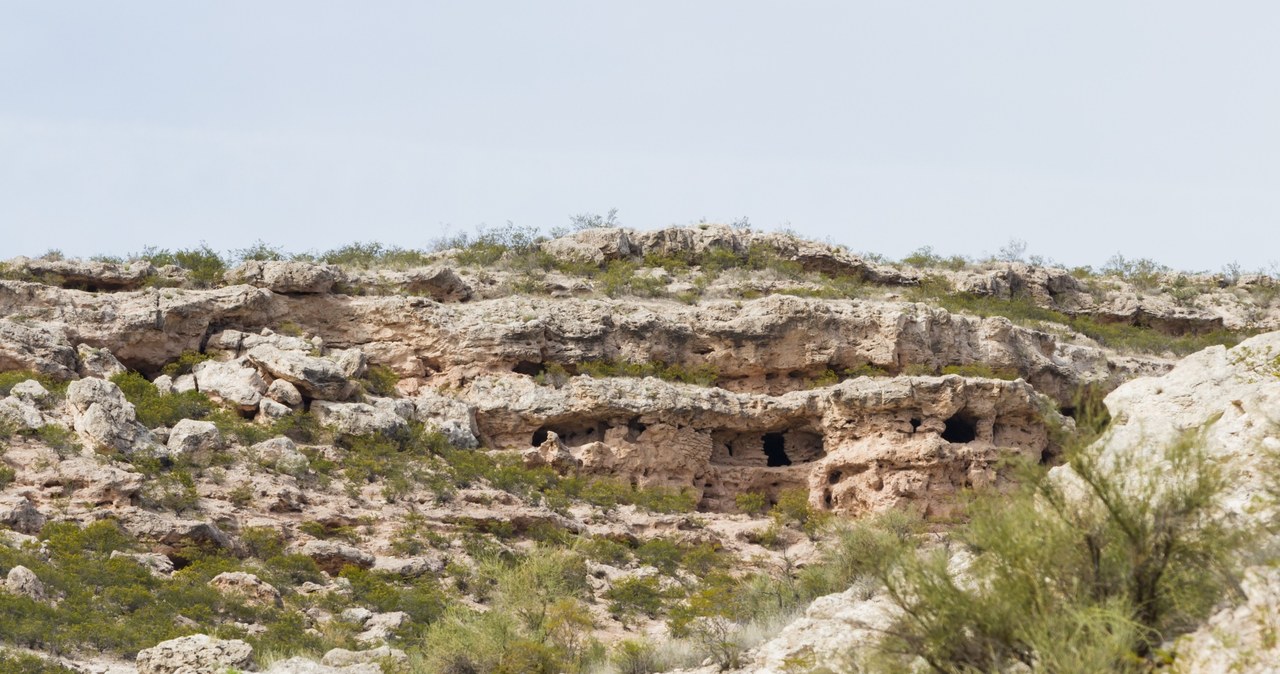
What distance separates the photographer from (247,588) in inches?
912

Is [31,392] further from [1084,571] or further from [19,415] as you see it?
[1084,571]

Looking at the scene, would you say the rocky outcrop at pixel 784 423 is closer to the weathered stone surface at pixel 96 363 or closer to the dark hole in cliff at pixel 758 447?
the dark hole in cliff at pixel 758 447

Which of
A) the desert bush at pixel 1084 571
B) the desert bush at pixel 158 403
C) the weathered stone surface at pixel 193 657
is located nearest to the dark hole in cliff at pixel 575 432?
the desert bush at pixel 158 403

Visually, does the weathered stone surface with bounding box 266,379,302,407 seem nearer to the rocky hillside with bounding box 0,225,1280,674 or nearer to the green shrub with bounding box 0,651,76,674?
the rocky hillside with bounding box 0,225,1280,674

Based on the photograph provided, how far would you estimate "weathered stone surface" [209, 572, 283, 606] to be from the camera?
23016 mm

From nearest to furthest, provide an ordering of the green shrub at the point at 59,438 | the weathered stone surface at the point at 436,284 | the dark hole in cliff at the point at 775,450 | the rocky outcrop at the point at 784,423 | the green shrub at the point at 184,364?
the green shrub at the point at 59,438, the rocky outcrop at the point at 784,423, the green shrub at the point at 184,364, the dark hole in cliff at the point at 775,450, the weathered stone surface at the point at 436,284

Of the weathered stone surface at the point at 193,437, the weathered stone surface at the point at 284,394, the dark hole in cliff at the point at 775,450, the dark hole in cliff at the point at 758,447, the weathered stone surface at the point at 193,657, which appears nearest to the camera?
the weathered stone surface at the point at 193,657

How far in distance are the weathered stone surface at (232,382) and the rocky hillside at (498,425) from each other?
0.08 m

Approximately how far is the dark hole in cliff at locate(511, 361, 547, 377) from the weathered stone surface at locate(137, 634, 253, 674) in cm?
1823

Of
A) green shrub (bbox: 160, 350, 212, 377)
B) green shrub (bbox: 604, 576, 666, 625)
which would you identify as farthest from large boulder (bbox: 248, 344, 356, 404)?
green shrub (bbox: 604, 576, 666, 625)

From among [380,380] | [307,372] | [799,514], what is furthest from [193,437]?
[799,514]

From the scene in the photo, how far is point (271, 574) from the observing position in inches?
956

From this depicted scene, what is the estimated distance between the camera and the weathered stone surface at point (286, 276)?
36.4m

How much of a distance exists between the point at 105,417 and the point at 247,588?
6657 mm
